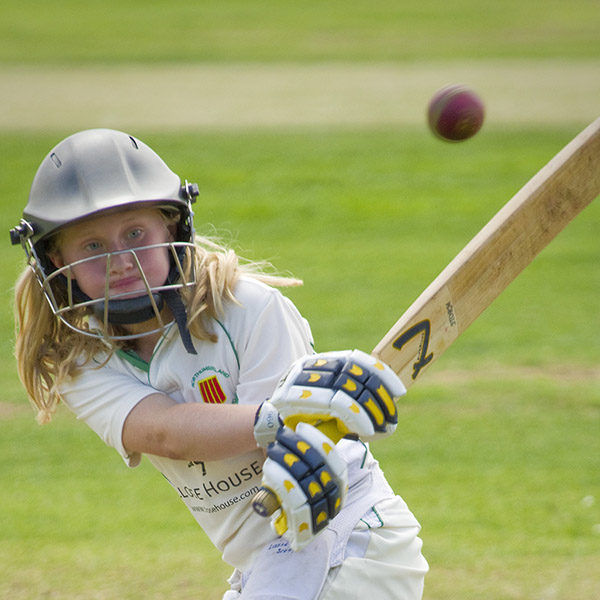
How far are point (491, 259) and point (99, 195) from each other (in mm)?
915

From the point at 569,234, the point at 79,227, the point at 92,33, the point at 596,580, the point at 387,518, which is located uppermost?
the point at 79,227

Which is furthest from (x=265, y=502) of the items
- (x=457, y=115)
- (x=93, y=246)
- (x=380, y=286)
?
(x=380, y=286)

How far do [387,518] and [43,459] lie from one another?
4.06m

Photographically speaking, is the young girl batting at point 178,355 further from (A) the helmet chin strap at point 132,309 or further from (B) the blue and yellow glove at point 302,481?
(B) the blue and yellow glove at point 302,481

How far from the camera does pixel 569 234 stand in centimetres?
1116

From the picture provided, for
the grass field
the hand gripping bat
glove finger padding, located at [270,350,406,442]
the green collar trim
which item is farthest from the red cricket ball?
the grass field

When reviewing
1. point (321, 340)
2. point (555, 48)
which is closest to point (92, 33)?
point (555, 48)

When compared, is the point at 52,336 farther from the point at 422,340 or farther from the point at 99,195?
the point at 422,340

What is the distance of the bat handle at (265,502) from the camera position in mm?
2051

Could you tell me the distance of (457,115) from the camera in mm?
3129

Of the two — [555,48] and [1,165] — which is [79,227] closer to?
[1,165]

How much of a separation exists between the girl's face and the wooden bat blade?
0.61 m

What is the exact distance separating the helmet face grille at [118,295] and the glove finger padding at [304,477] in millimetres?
606

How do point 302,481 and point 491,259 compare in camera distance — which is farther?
point 491,259
